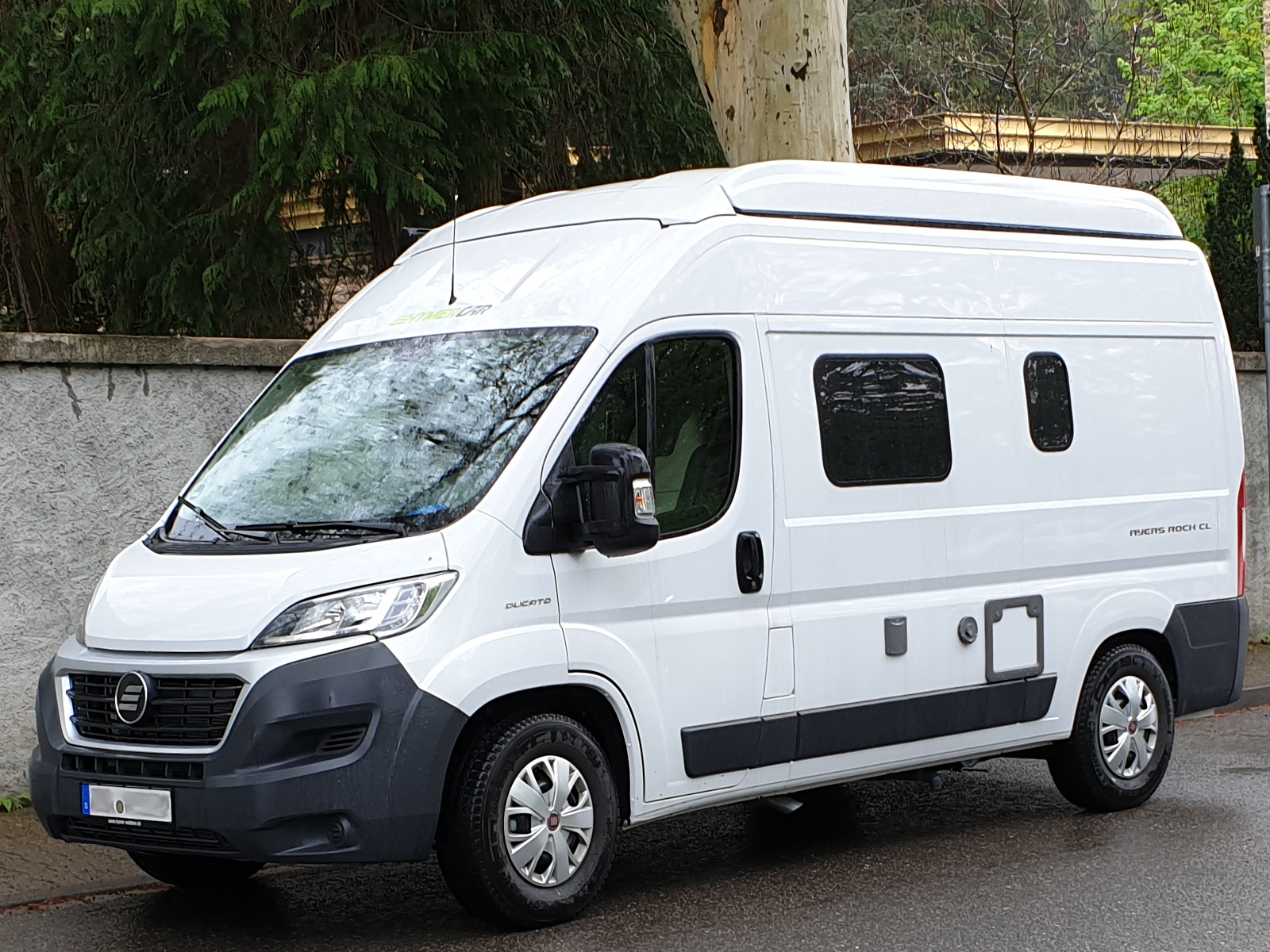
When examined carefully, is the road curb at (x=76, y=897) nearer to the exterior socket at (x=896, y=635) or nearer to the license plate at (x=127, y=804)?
the license plate at (x=127, y=804)

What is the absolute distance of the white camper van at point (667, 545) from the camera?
5906 millimetres

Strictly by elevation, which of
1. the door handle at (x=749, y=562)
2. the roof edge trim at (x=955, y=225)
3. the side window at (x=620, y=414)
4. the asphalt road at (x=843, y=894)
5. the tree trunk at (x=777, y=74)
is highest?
the tree trunk at (x=777, y=74)

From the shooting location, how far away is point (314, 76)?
1074 centimetres

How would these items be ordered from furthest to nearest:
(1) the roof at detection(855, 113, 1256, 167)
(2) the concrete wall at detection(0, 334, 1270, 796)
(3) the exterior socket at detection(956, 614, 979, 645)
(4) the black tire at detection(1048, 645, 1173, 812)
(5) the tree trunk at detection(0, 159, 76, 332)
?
(1) the roof at detection(855, 113, 1256, 167)
(5) the tree trunk at detection(0, 159, 76, 332)
(2) the concrete wall at detection(0, 334, 1270, 796)
(4) the black tire at detection(1048, 645, 1173, 812)
(3) the exterior socket at detection(956, 614, 979, 645)

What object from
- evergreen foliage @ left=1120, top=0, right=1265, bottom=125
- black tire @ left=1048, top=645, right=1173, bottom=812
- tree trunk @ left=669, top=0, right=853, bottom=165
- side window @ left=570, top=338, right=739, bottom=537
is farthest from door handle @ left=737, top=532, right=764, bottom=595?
evergreen foliage @ left=1120, top=0, right=1265, bottom=125

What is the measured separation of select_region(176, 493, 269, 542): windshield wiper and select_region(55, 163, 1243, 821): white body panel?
0.59 ft

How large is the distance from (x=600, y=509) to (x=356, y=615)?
33.7 inches

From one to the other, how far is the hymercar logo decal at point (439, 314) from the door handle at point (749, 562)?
1247mm

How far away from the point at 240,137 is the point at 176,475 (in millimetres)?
3448

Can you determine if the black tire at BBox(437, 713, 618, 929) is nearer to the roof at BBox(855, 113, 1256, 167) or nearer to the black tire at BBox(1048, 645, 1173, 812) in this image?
the black tire at BBox(1048, 645, 1173, 812)

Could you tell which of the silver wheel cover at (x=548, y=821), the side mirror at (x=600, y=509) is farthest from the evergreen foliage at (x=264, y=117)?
the silver wheel cover at (x=548, y=821)

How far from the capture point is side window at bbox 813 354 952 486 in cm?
710

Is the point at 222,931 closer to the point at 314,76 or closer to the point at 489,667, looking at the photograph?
the point at 489,667

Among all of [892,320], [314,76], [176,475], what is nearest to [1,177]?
[314,76]
